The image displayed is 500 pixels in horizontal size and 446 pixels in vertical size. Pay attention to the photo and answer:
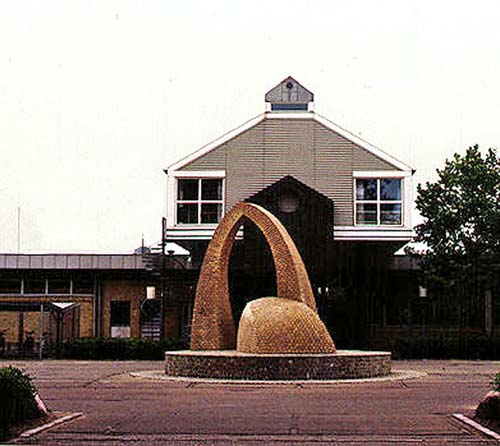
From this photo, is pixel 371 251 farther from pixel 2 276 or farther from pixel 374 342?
pixel 2 276

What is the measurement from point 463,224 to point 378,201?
3703mm

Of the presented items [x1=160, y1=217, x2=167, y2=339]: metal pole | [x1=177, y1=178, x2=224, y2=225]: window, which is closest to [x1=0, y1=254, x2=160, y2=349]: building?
[x1=160, y1=217, x2=167, y2=339]: metal pole

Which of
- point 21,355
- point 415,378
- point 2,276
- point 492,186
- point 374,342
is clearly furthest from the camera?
point 2,276

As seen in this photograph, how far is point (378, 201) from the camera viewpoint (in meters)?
46.7

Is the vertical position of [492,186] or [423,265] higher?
[492,186]

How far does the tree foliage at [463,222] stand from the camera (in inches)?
1781

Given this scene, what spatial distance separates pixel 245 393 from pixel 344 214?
85.5 feet

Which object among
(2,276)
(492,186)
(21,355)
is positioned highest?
(492,186)

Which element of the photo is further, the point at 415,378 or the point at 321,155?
the point at 321,155

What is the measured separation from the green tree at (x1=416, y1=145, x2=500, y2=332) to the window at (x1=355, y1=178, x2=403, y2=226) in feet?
3.68

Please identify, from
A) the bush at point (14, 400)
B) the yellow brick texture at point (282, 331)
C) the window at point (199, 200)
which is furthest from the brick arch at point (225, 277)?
the window at point (199, 200)

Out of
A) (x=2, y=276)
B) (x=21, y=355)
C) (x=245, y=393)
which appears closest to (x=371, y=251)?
(x=21, y=355)

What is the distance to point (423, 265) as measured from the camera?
46656 millimetres

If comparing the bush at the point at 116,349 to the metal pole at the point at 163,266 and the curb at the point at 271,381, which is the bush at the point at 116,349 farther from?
the curb at the point at 271,381
